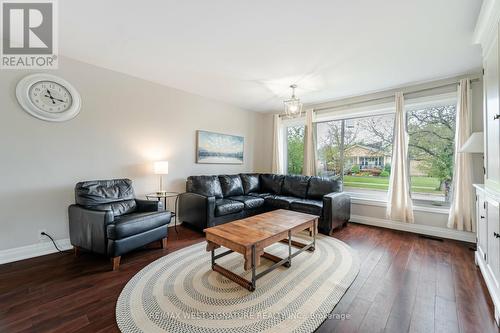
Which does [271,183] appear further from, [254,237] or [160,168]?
[254,237]

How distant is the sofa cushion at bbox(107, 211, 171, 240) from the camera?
2258mm

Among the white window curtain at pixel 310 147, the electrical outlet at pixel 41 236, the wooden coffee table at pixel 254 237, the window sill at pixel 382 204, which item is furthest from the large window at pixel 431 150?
the electrical outlet at pixel 41 236

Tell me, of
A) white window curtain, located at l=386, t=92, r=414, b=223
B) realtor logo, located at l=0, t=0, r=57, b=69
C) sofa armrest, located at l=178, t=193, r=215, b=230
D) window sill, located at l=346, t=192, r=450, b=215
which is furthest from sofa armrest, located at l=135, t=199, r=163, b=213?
white window curtain, located at l=386, t=92, r=414, b=223

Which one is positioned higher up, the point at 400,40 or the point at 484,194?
the point at 400,40

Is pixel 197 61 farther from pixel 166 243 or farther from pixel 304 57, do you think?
pixel 166 243

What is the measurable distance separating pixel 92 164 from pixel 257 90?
2.89 meters

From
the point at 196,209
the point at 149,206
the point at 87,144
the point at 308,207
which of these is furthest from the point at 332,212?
the point at 87,144

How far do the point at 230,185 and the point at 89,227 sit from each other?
2.40 metres

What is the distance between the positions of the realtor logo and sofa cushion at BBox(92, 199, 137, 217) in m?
1.87

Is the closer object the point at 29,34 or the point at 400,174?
the point at 29,34

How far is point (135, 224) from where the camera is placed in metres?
2.42

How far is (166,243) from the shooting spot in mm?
2957

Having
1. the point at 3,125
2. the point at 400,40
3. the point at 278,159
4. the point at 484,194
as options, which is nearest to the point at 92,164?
the point at 3,125

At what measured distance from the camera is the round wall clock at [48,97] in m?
2.49
